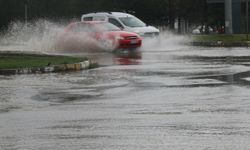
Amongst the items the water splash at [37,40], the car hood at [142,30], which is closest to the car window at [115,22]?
the car hood at [142,30]

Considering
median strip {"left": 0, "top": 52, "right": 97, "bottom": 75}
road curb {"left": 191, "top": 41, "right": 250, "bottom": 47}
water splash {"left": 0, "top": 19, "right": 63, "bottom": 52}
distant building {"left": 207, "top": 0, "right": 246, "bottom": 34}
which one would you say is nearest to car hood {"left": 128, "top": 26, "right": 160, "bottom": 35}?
water splash {"left": 0, "top": 19, "right": 63, "bottom": 52}

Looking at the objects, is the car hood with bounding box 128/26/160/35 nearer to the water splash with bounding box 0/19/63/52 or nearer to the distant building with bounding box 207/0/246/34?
the water splash with bounding box 0/19/63/52

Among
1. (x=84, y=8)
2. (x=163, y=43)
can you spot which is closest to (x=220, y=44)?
(x=163, y=43)

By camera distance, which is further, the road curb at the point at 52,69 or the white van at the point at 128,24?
the white van at the point at 128,24

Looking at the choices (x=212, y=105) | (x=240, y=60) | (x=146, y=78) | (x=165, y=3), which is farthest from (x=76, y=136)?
(x=165, y=3)

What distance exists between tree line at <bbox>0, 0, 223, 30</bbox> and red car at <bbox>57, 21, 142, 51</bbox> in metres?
33.8

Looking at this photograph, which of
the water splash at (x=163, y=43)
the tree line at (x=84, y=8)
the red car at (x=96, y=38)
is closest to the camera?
the red car at (x=96, y=38)

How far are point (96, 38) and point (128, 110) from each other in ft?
64.5

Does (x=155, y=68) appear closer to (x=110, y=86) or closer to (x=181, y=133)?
(x=110, y=86)

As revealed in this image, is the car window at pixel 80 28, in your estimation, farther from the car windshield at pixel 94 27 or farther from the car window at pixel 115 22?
the car window at pixel 115 22

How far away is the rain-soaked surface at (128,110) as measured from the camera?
8273 millimetres

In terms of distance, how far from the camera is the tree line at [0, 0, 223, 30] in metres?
66.1

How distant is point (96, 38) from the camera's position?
30.5 metres

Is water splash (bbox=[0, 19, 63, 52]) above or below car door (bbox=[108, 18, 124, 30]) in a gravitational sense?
below
